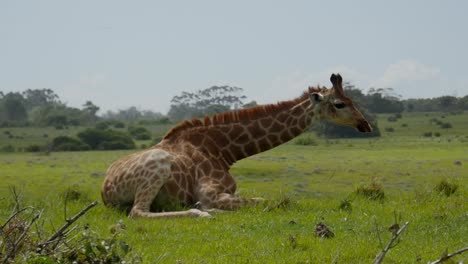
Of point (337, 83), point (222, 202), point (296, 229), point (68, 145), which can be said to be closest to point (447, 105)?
point (68, 145)

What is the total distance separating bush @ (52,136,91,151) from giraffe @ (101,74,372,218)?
31.8 m

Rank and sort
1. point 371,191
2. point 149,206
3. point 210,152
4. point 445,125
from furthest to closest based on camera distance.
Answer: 1. point 445,125
2. point 371,191
3. point 210,152
4. point 149,206

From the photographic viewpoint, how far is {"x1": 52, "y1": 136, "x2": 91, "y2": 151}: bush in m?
40.0

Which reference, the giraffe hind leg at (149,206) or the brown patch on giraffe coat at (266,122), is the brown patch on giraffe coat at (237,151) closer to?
the brown patch on giraffe coat at (266,122)

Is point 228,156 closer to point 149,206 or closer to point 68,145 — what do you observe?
point 149,206

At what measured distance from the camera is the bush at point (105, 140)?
A: 41.2 m

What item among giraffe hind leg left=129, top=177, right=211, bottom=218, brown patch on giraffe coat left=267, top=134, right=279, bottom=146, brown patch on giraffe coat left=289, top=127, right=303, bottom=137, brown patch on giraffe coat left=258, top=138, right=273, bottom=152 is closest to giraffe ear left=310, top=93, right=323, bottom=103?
brown patch on giraffe coat left=289, top=127, right=303, bottom=137

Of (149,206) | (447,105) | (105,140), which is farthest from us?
(447,105)

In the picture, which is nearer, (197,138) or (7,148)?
(197,138)

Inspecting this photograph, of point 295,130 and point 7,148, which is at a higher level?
point 295,130

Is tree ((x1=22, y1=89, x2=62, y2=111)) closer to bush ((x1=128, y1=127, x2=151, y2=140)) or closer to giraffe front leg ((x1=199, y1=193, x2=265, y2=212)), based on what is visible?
bush ((x1=128, y1=127, x2=151, y2=140))

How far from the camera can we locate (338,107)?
925 centimetres

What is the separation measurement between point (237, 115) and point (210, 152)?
69 centimetres

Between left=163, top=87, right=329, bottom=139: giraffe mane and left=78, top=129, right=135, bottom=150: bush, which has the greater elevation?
left=163, top=87, right=329, bottom=139: giraffe mane
